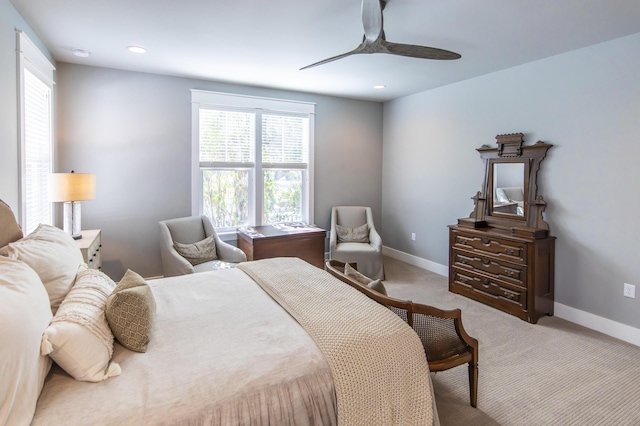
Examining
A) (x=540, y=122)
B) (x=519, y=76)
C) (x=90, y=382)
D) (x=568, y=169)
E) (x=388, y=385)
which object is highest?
(x=519, y=76)

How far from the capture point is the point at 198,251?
3.81 metres

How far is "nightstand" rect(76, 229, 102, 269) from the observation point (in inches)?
114

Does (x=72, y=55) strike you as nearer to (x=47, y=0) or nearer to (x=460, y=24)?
(x=47, y=0)

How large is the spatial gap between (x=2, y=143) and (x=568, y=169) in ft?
15.3

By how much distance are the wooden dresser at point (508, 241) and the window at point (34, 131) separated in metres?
4.18

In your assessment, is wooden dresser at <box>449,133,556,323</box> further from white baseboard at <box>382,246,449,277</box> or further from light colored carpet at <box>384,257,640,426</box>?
white baseboard at <box>382,246,449,277</box>

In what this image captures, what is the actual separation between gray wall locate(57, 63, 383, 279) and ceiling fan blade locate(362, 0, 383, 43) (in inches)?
107

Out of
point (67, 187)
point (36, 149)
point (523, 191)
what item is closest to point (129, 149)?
point (36, 149)

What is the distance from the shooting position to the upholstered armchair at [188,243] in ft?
11.6

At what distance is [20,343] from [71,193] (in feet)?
8.06

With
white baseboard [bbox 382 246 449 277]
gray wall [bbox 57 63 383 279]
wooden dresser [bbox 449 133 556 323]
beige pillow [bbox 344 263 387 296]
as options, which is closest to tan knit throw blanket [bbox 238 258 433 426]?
beige pillow [bbox 344 263 387 296]

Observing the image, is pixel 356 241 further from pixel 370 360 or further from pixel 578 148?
pixel 370 360

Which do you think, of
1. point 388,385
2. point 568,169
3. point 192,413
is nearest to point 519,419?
point 388,385

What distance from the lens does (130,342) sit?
152 cm
